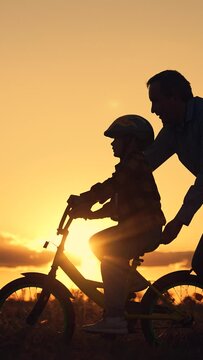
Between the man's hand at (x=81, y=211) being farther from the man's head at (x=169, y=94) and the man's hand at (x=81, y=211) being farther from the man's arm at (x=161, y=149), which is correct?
the man's head at (x=169, y=94)

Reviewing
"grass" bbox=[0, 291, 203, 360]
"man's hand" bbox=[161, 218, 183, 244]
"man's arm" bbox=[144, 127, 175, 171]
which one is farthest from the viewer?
"man's arm" bbox=[144, 127, 175, 171]

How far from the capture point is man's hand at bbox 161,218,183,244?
7742mm

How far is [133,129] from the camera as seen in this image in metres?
7.90

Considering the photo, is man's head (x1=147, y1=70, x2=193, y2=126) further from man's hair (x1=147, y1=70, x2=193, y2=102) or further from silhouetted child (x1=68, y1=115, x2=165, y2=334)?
silhouetted child (x1=68, y1=115, x2=165, y2=334)

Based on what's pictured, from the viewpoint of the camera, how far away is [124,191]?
7.84m

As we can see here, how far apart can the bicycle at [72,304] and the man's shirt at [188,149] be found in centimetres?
53

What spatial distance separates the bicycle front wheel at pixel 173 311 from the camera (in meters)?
8.35

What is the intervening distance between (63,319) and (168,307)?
4.21ft

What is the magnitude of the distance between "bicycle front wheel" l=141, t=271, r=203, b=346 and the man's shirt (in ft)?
3.23

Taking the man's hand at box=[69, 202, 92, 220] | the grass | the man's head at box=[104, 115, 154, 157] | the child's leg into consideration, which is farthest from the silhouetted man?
the grass

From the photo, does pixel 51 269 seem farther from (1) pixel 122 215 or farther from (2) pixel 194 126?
(2) pixel 194 126

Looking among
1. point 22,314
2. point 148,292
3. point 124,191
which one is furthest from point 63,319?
point 124,191

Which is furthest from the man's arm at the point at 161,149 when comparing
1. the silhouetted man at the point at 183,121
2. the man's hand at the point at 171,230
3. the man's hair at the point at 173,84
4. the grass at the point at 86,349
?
the grass at the point at 86,349

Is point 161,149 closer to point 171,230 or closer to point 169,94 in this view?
point 169,94
